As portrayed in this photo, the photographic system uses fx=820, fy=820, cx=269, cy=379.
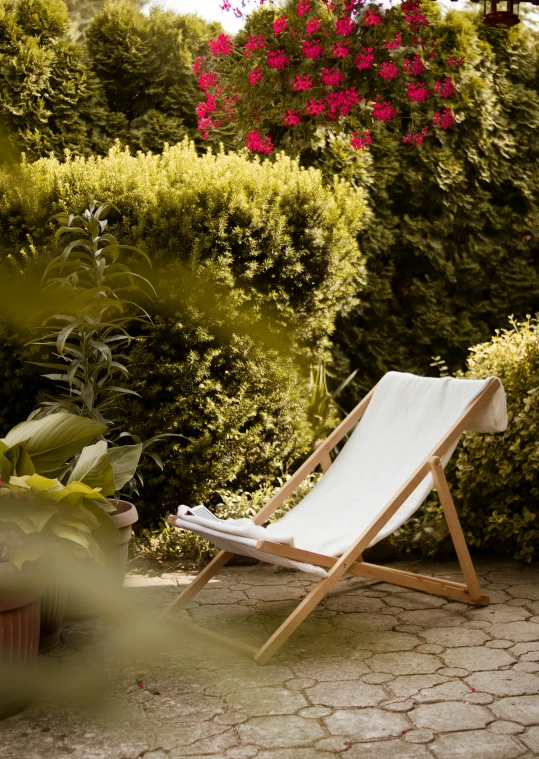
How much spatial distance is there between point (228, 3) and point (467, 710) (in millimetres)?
4455

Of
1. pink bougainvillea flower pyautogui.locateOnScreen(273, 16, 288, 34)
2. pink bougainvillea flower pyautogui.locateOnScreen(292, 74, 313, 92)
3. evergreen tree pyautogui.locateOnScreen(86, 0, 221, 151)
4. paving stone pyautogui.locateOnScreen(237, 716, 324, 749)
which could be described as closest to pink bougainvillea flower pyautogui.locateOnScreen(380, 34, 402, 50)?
pink bougainvillea flower pyautogui.locateOnScreen(292, 74, 313, 92)

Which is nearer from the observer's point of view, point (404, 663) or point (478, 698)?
point (478, 698)

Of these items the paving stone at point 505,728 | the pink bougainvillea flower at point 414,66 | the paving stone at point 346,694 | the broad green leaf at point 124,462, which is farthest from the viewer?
the pink bougainvillea flower at point 414,66

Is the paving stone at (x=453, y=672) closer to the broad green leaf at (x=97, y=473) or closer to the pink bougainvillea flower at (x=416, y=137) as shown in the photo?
the broad green leaf at (x=97, y=473)

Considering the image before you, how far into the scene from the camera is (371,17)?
480 cm

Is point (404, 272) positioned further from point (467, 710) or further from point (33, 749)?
point (33, 749)

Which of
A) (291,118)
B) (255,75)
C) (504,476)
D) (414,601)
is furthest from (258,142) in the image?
(414,601)

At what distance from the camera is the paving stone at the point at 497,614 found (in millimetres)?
3346

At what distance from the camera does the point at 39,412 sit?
328 cm

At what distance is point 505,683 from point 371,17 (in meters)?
3.77

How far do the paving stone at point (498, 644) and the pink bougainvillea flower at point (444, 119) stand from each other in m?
3.85

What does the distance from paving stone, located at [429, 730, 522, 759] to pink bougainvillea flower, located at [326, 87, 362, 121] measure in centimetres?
383

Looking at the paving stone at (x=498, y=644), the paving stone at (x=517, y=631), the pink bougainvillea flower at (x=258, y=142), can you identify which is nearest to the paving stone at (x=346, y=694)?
the paving stone at (x=498, y=644)

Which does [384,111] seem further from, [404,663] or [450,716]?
[450,716]
